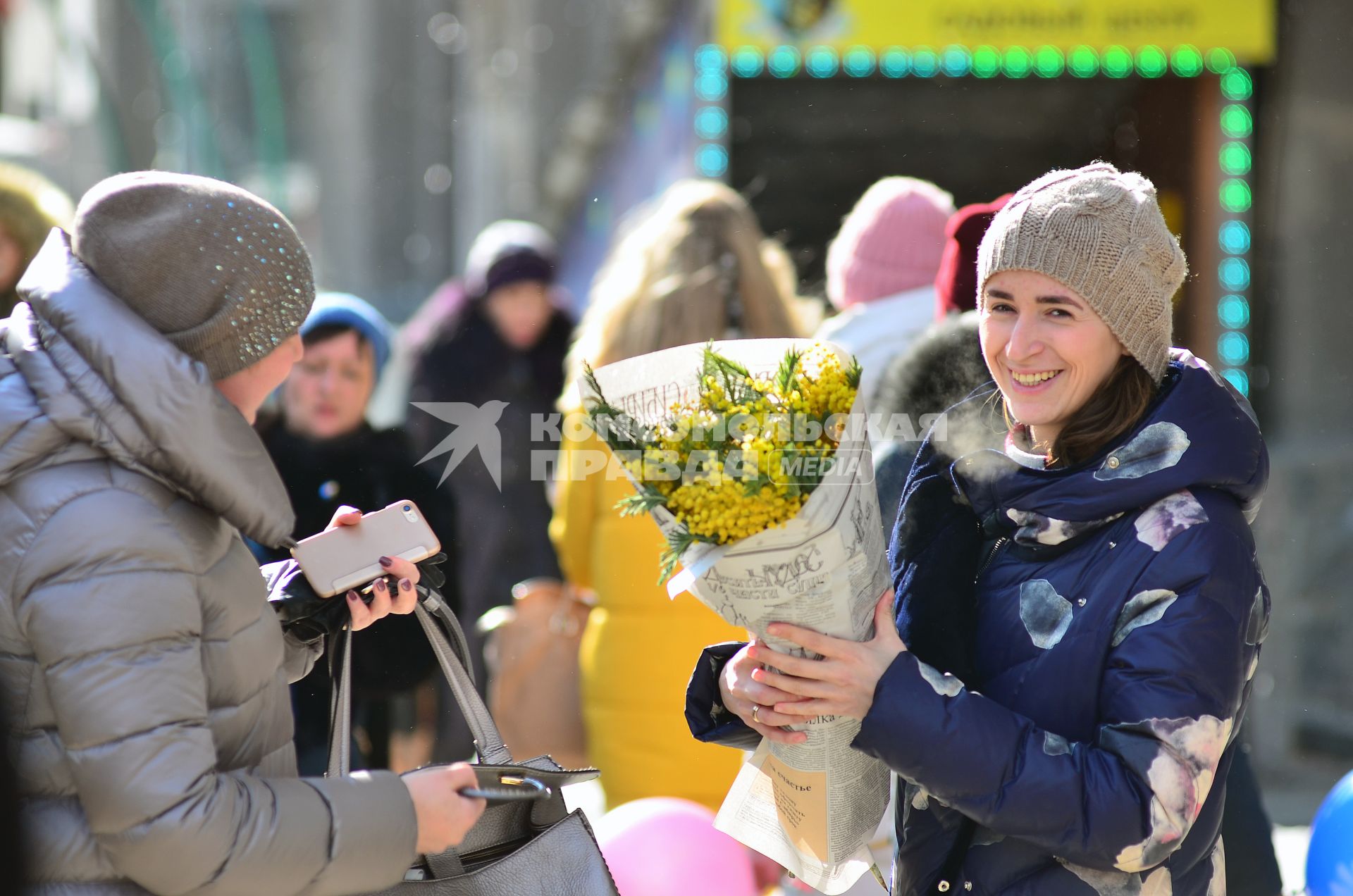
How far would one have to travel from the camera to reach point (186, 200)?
63.3 inches

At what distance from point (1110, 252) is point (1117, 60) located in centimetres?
446

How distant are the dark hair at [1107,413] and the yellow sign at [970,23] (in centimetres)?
421

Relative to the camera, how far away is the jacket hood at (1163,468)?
5.51 ft

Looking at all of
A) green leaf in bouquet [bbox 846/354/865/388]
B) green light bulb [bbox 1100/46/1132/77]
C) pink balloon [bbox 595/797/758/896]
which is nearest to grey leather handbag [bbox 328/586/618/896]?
green leaf in bouquet [bbox 846/354/865/388]

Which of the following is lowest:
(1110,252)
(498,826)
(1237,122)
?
(498,826)

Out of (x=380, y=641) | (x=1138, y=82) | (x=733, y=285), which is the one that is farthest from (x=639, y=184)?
(x=380, y=641)

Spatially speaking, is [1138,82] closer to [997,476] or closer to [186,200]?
[997,476]

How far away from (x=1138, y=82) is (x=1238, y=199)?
687mm

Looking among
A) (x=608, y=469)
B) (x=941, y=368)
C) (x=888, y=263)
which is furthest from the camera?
(x=608, y=469)

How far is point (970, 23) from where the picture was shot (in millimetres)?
5738

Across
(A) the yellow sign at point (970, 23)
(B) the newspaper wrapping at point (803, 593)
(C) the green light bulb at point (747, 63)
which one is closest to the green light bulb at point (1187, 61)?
(A) the yellow sign at point (970, 23)

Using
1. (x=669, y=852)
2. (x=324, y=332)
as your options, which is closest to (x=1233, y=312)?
(x=669, y=852)

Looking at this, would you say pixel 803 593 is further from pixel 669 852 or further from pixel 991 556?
pixel 669 852

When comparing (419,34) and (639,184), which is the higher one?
(419,34)
